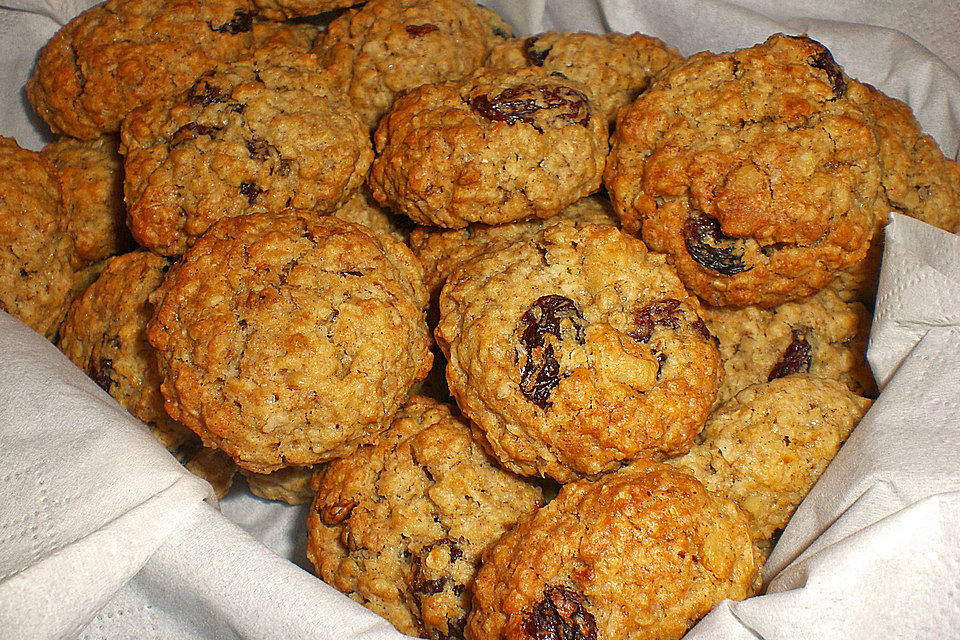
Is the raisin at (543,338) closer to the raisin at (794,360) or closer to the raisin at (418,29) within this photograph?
the raisin at (794,360)

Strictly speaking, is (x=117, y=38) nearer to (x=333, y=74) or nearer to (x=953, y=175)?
(x=333, y=74)

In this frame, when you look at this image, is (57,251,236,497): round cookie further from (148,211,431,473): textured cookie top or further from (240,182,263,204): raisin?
(240,182,263,204): raisin

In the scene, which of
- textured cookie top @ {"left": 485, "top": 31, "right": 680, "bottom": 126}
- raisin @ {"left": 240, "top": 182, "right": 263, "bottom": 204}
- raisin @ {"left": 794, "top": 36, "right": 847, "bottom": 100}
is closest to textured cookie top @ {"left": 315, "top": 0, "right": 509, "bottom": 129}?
textured cookie top @ {"left": 485, "top": 31, "right": 680, "bottom": 126}

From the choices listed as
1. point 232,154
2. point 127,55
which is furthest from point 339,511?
point 127,55

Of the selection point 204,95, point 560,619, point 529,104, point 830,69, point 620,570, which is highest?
point 830,69

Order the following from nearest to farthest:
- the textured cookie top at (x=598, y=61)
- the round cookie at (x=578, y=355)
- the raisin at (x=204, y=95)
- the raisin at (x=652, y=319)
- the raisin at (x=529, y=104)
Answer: the round cookie at (x=578, y=355), the raisin at (x=652, y=319), the raisin at (x=529, y=104), the raisin at (x=204, y=95), the textured cookie top at (x=598, y=61)

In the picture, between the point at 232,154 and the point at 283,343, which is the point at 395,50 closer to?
the point at 232,154

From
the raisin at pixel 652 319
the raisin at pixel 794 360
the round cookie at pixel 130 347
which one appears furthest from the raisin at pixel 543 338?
the round cookie at pixel 130 347
